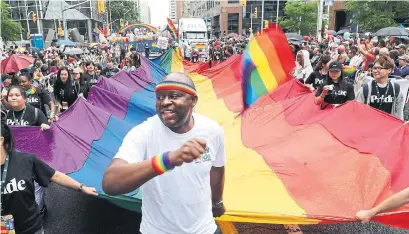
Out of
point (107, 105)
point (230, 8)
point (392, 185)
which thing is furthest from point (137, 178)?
point (230, 8)

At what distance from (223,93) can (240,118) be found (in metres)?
3.19

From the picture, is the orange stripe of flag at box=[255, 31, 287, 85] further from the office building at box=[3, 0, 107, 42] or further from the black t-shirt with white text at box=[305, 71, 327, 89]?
the office building at box=[3, 0, 107, 42]

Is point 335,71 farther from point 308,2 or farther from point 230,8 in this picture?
point 230,8

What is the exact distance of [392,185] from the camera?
11.7 feet

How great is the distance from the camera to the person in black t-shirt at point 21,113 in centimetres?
457

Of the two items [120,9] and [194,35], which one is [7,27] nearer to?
[194,35]

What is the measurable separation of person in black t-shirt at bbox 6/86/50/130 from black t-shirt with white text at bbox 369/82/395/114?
4680 mm

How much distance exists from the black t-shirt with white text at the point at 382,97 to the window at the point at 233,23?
68.8 metres

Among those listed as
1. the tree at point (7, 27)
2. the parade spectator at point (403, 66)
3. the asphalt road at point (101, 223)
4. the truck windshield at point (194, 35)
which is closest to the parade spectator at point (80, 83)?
the asphalt road at point (101, 223)

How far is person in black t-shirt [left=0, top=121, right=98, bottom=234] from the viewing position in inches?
105

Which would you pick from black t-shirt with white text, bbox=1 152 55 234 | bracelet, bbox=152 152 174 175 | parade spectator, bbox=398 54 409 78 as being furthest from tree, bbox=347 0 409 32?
bracelet, bbox=152 152 174 175

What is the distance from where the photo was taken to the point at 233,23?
2842 inches

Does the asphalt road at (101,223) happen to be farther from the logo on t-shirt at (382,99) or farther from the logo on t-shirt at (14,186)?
the logo on t-shirt at (14,186)

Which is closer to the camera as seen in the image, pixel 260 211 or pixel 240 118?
pixel 260 211
